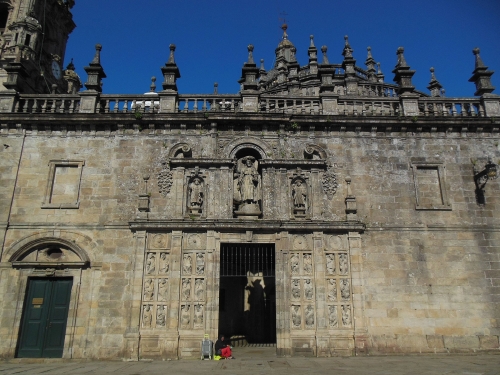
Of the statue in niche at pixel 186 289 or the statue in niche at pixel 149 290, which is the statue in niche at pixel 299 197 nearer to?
the statue in niche at pixel 186 289

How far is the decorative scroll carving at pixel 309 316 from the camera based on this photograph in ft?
43.0

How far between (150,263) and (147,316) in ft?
5.69

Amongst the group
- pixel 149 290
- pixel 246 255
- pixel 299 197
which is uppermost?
pixel 299 197

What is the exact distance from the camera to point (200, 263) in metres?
13.6

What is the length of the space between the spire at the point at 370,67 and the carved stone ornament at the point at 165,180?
60.5ft

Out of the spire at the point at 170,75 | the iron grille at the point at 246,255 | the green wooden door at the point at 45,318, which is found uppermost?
the spire at the point at 170,75

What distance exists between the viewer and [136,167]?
580 inches

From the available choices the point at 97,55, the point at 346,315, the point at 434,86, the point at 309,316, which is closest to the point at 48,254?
the point at 97,55

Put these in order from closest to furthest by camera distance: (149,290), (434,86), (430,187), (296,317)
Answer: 1. (296,317)
2. (149,290)
3. (430,187)
4. (434,86)

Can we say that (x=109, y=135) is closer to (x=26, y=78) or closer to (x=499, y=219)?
(x=26, y=78)

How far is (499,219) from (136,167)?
13.5 metres

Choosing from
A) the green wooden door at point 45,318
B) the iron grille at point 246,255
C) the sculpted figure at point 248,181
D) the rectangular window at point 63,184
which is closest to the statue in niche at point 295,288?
the iron grille at point 246,255

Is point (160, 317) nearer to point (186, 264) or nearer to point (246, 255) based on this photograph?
point (186, 264)

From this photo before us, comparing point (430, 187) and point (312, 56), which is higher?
point (312, 56)
